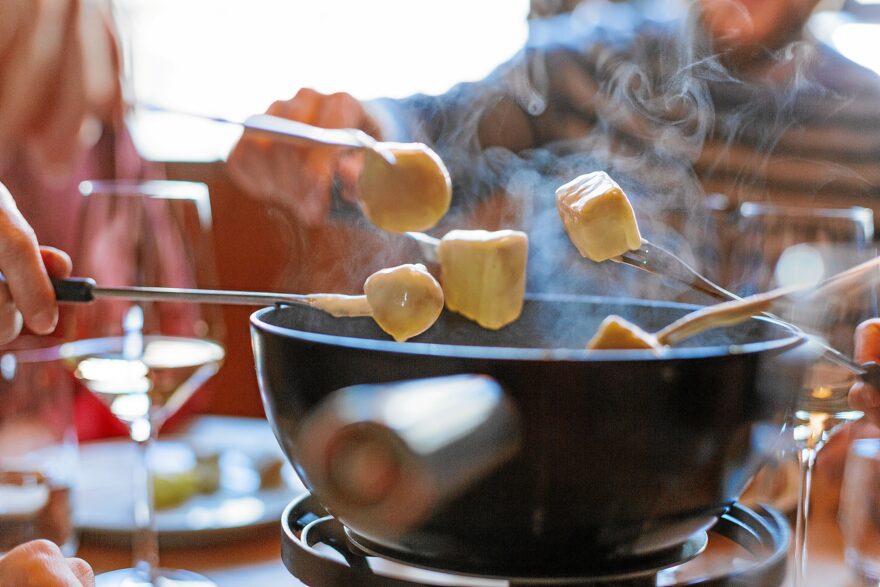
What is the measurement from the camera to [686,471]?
506 mm

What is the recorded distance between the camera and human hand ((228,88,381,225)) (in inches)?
52.0

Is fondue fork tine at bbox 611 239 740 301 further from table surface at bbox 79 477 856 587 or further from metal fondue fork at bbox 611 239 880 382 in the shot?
table surface at bbox 79 477 856 587

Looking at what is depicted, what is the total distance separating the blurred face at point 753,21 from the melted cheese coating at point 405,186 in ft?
3.90

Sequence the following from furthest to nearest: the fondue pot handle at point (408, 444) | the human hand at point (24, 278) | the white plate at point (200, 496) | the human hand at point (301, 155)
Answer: the human hand at point (301, 155), the white plate at point (200, 496), the human hand at point (24, 278), the fondue pot handle at point (408, 444)

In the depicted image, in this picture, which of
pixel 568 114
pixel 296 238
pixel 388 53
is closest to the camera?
pixel 568 114

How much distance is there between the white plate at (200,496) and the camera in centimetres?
104

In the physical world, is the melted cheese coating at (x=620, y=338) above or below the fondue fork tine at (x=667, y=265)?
below

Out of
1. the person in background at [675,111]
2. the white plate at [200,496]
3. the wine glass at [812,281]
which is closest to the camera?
the wine glass at [812,281]

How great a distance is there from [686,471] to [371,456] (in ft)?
0.67

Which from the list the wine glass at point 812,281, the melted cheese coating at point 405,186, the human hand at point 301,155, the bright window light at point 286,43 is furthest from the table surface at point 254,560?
the bright window light at point 286,43

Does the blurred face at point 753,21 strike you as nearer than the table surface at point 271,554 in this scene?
No

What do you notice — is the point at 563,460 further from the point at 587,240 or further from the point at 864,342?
the point at 864,342

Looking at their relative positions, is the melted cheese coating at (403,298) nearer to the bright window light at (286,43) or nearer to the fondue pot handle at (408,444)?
the fondue pot handle at (408,444)

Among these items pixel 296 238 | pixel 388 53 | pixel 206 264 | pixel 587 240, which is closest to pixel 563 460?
pixel 587 240
